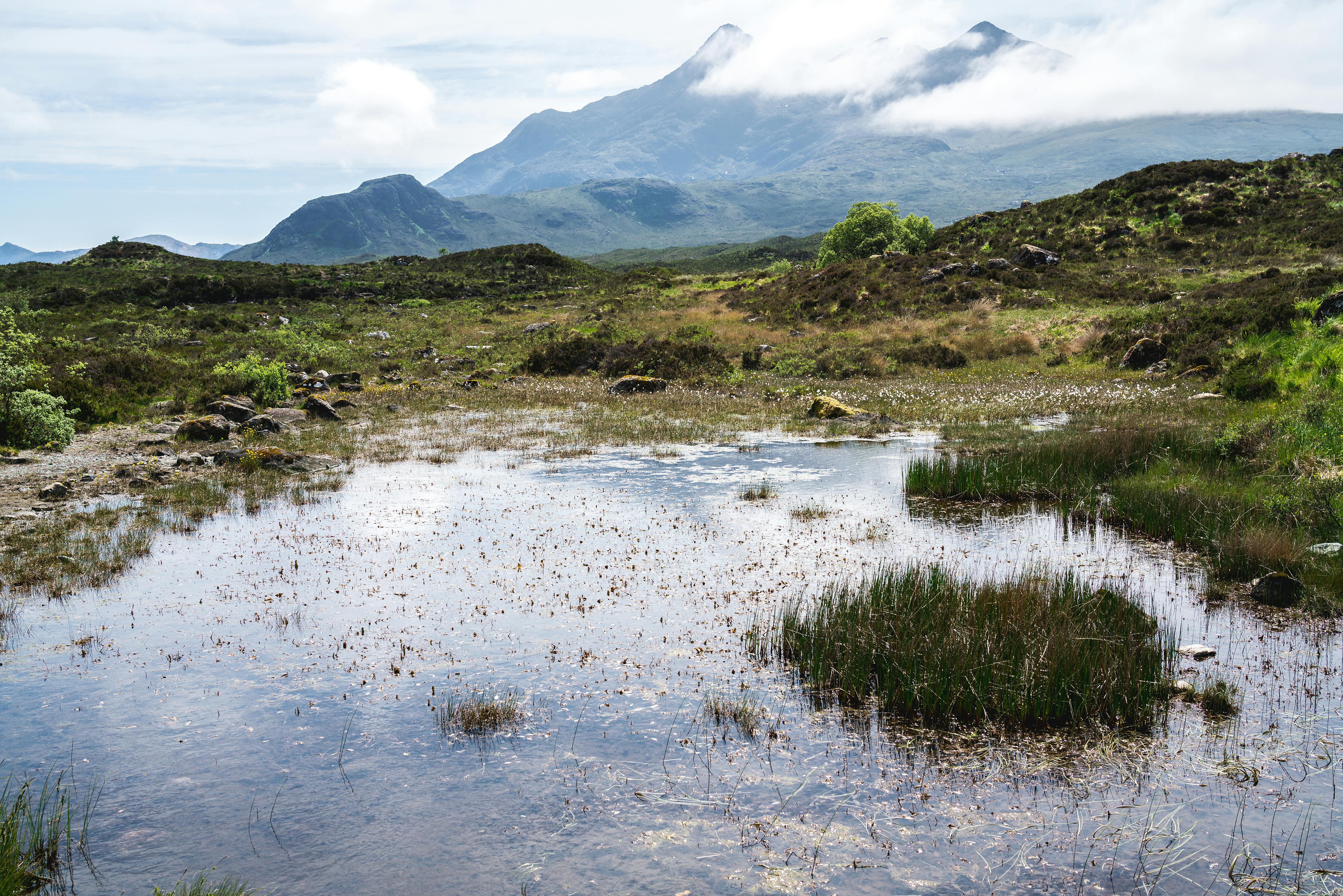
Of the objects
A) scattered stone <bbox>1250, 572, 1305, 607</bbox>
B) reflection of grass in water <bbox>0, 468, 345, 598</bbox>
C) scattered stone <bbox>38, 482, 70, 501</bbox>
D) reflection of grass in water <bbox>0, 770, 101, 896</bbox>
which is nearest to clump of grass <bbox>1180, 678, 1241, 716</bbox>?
scattered stone <bbox>1250, 572, 1305, 607</bbox>

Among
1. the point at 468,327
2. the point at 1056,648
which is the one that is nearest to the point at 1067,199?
the point at 468,327

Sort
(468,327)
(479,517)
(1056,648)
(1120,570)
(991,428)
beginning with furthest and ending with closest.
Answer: (468,327) < (991,428) < (479,517) < (1120,570) < (1056,648)

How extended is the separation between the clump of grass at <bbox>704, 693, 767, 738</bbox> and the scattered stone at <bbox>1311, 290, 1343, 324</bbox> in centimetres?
2097

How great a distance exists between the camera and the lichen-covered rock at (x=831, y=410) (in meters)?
25.2

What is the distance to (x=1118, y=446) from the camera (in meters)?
16.3

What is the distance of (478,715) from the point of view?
24.6ft

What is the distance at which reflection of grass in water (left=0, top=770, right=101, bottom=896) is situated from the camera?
5.09 m

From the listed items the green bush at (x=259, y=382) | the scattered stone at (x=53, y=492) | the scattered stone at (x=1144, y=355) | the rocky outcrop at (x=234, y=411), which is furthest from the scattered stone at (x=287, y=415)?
the scattered stone at (x=1144, y=355)

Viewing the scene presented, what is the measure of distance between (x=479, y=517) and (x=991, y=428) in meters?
14.5

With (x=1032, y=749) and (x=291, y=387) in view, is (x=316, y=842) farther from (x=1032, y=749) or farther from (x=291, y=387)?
(x=291, y=387)

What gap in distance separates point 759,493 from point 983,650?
27.9 feet

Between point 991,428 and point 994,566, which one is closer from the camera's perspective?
point 994,566

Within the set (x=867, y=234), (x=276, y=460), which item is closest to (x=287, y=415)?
(x=276, y=460)

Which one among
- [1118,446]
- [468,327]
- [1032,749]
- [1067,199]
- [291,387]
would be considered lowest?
[1032,749]
